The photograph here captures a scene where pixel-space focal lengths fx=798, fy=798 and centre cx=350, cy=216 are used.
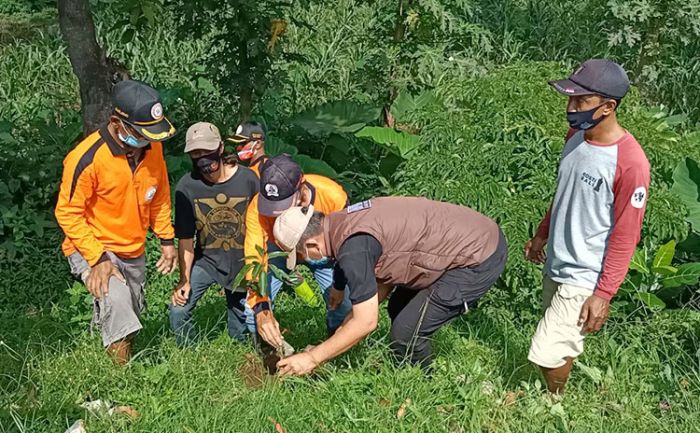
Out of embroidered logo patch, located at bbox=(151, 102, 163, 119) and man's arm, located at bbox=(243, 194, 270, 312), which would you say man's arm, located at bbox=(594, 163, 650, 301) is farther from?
embroidered logo patch, located at bbox=(151, 102, 163, 119)

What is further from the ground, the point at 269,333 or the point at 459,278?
the point at 459,278

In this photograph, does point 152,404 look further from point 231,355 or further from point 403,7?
point 403,7

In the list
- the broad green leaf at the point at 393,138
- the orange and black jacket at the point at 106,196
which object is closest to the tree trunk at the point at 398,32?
the broad green leaf at the point at 393,138

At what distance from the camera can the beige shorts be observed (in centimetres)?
357

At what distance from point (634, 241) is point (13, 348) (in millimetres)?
3385

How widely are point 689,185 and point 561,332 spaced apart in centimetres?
211

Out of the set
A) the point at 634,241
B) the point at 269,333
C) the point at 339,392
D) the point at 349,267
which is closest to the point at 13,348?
the point at 269,333

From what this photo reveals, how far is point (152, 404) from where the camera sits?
12.0 ft

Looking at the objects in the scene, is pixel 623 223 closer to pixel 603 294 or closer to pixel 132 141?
pixel 603 294

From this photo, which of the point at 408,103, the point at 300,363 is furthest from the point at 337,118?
the point at 300,363

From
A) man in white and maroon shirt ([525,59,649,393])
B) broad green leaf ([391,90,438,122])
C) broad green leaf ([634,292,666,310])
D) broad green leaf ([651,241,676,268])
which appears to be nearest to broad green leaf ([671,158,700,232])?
broad green leaf ([651,241,676,268])

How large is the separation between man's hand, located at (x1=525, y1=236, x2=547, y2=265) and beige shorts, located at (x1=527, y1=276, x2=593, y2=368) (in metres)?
0.46

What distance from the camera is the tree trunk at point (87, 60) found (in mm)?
5309

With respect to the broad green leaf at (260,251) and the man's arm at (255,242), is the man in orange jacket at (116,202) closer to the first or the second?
the man's arm at (255,242)
